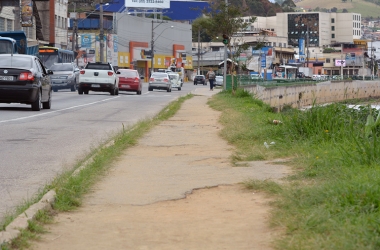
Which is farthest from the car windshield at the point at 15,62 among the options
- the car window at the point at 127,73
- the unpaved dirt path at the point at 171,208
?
the car window at the point at 127,73

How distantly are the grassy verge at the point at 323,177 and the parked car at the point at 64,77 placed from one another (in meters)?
33.3

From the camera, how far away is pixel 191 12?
434 feet

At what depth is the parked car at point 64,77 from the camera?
46906 millimetres

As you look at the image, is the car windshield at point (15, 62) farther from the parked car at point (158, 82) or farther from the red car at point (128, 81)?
the parked car at point (158, 82)

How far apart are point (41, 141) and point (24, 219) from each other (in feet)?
24.4

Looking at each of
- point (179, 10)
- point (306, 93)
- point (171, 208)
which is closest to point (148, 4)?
point (179, 10)

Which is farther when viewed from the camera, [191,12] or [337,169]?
[191,12]

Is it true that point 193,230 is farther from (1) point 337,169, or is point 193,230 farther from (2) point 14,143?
(2) point 14,143

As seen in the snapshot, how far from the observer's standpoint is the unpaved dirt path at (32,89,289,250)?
6000 millimetres

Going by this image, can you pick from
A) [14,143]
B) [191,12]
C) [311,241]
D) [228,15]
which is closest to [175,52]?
[191,12]

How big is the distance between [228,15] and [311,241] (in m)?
37.7

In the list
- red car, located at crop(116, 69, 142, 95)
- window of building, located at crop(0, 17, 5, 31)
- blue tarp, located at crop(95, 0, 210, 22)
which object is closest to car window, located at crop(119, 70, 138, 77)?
red car, located at crop(116, 69, 142, 95)

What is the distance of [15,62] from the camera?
21891mm

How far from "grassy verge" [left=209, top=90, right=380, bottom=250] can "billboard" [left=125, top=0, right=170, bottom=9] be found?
331 ft
